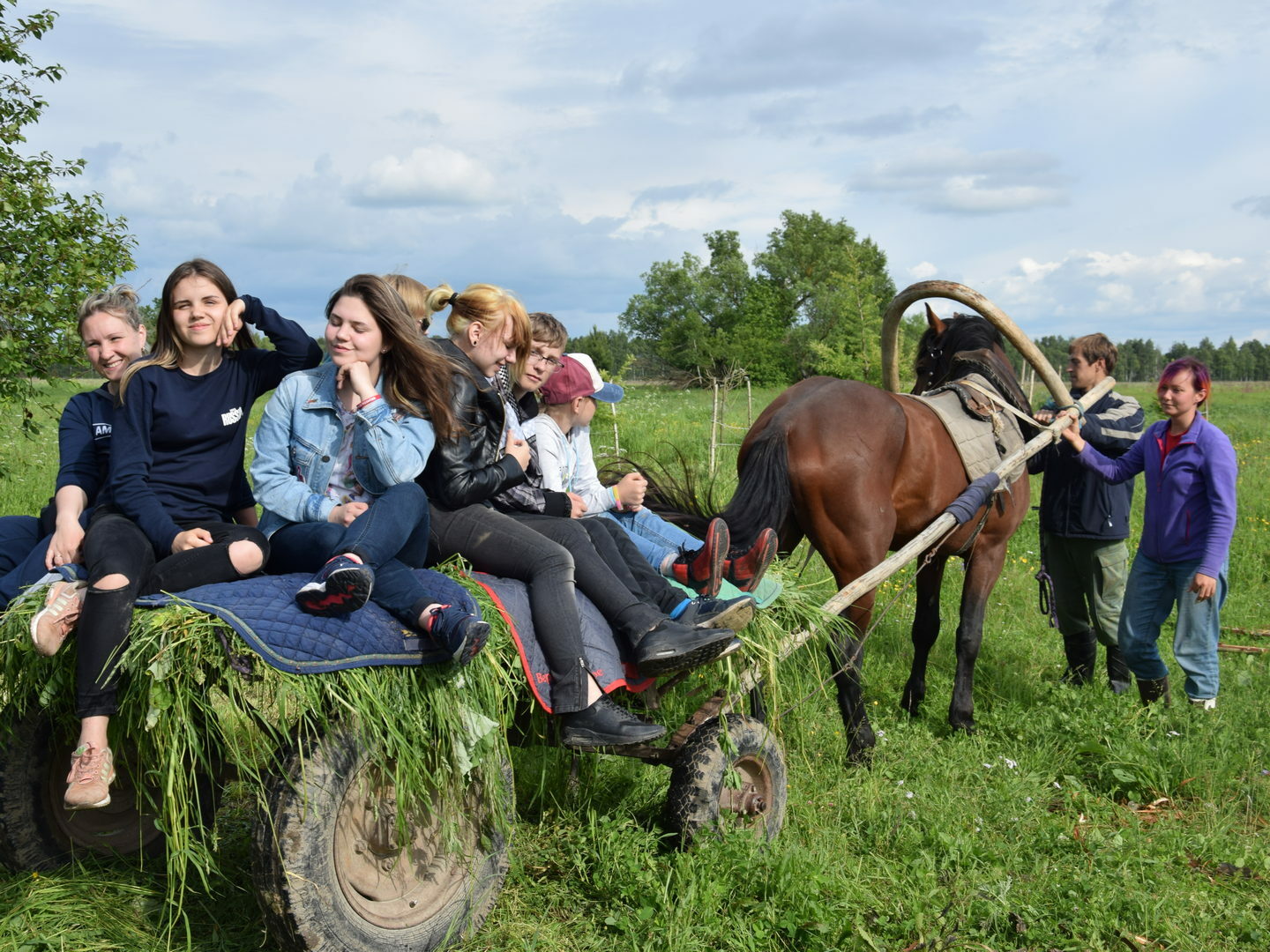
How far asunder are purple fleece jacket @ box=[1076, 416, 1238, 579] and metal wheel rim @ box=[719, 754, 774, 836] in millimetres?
2686

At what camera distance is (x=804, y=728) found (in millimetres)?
4223

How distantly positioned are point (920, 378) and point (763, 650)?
3642mm

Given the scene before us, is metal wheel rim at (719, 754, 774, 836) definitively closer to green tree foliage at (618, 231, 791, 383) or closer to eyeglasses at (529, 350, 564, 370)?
eyeglasses at (529, 350, 564, 370)

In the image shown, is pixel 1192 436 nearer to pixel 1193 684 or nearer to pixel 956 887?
pixel 1193 684

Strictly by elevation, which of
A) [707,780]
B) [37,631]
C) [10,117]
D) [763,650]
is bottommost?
[707,780]

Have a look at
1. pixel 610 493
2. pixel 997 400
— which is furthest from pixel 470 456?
pixel 997 400

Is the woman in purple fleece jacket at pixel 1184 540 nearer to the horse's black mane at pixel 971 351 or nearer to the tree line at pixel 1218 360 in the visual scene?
the horse's black mane at pixel 971 351

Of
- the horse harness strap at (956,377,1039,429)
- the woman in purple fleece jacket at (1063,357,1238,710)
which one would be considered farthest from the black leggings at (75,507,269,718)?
the woman in purple fleece jacket at (1063,357,1238,710)

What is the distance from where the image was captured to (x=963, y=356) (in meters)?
5.75

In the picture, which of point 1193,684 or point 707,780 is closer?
point 707,780

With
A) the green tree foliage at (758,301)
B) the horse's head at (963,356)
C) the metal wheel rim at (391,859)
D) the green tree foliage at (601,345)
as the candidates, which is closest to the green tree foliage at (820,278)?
the green tree foliage at (758,301)

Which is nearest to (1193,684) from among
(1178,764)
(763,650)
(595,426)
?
(1178,764)

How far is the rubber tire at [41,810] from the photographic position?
283cm

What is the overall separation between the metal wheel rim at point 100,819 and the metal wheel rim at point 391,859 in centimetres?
80
